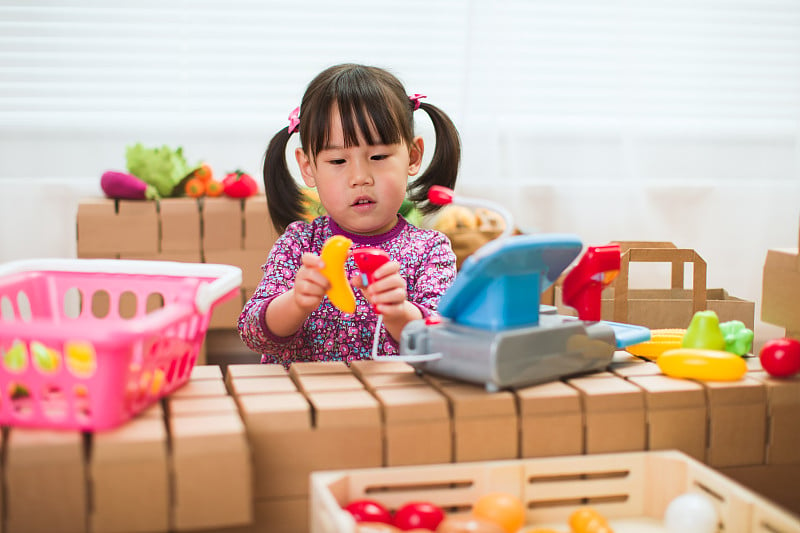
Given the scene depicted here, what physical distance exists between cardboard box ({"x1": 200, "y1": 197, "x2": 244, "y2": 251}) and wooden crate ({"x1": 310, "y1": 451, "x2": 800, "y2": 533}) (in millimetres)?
1050

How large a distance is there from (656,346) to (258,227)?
3.16ft

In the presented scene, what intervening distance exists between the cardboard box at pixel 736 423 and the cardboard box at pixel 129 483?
0.51 metres

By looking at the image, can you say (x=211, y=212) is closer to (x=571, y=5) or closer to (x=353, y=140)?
(x=353, y=140)

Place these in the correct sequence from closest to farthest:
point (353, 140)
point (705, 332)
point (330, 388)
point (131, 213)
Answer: point (330, 388) → point (705, 332) → point (353, 140) → point (131, 213)

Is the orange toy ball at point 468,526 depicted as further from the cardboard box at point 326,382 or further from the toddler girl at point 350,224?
the toddler girl at point 350,224

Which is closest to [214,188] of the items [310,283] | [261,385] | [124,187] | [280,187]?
[124,187]

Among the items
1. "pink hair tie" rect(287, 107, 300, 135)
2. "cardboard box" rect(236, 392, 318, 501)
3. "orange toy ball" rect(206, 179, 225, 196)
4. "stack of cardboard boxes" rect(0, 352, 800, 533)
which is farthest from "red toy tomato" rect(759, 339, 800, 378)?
"orange toy ball" rect(206, 179, 225, 196)

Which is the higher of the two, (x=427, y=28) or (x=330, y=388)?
(x=427, y=28)

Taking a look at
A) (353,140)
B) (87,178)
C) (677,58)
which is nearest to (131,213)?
(87,178)

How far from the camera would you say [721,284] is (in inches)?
83.2

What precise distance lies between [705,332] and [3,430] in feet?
2.29

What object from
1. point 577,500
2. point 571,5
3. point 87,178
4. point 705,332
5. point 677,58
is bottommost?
point 577,500

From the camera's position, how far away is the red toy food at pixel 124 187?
1649 mm

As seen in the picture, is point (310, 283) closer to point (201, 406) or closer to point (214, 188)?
point (201, 406)
